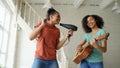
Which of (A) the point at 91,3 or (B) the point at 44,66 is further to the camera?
(A) the point at 91,3

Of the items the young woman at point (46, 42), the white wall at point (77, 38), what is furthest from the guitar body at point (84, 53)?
the white wall at point (77, 38)

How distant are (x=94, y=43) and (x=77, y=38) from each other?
3.72 metres

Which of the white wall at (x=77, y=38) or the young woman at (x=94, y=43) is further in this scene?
the white wall at (x=77, y=38)

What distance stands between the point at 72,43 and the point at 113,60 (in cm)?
131

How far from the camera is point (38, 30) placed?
1691 millimetres

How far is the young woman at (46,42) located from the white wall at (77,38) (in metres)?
3.30

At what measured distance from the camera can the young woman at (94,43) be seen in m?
1.72

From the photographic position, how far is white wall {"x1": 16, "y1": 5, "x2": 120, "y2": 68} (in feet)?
16.4

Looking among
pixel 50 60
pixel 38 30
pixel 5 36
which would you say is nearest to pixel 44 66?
pixel 50 60

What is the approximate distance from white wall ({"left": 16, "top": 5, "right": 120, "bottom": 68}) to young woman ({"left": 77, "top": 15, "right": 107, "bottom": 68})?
3282 millimetres

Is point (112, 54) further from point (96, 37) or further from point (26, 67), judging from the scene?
point (96, 37)

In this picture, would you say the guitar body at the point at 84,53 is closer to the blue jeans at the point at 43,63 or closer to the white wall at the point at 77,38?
the blue jeans at the point at 43,63

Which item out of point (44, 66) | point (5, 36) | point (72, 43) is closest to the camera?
point (44, 66)

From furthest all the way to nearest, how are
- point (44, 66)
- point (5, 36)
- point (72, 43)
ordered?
point (72, 43) → point (5, 36) → point (44, 66)
